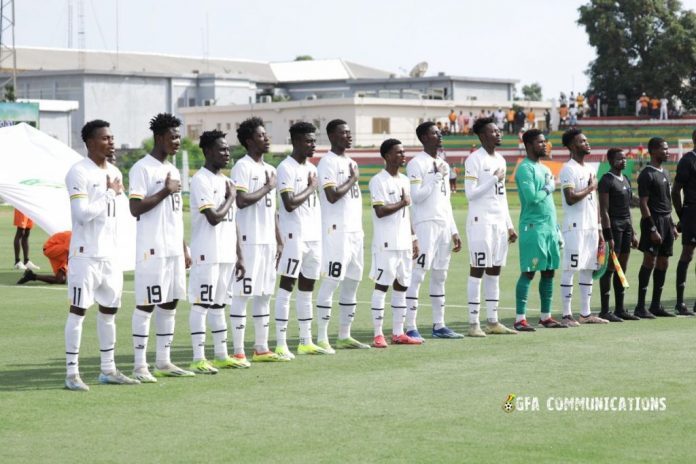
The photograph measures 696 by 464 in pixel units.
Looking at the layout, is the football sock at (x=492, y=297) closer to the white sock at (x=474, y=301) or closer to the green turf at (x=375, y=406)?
the white sock at (x=474, y=301)

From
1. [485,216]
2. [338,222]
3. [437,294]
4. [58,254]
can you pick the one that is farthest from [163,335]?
[58,254]

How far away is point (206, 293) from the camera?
475 inches

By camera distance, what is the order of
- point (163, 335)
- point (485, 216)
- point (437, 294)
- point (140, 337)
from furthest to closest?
1. point (485, 216)
2. point (437, 294)
3. point (163, 335)
4. point (140, 337)

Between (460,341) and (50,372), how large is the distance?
4.75m

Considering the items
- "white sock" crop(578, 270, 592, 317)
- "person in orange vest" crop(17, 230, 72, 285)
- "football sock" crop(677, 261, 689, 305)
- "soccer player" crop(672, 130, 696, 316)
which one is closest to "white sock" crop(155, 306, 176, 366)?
"white sock" crop(578, 270, 592, 317)

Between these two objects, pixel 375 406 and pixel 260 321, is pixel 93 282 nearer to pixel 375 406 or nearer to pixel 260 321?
pixel 260 321

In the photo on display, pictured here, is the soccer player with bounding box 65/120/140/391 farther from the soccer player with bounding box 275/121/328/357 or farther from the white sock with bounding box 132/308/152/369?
the soccer player with bounding box 275/121/328/357

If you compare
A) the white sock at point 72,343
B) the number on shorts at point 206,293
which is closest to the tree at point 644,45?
the number on shorts at point 206,293

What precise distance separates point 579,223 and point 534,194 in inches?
45.4

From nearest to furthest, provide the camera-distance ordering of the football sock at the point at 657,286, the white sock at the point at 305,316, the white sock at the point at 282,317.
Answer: the white sock at the point at 282,317 < the white sock at the point at 305,316 < the football sock at the point at 657,286

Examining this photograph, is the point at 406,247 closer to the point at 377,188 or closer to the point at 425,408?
the point at 377,188

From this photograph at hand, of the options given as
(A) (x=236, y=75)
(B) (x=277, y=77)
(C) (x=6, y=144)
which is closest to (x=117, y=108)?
(A) (x=236, y=75)

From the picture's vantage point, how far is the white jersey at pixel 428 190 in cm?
1433

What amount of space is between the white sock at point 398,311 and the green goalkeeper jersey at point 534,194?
215cm
